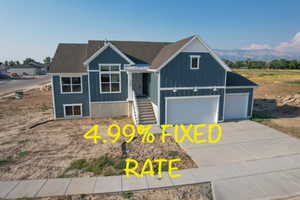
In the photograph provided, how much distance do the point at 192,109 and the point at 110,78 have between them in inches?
285

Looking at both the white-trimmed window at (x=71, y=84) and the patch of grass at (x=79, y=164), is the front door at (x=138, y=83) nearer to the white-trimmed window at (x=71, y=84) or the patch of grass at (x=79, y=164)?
the white-trimmed window at (x=71, y=84)

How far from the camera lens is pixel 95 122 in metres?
13.7

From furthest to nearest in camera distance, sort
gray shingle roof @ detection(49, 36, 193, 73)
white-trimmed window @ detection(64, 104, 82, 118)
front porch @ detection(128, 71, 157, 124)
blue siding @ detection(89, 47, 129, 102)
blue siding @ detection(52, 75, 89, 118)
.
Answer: white-trimmed window @ detection(64, 104, 82, 118)
gray shingle roof @ detection(49, 36, 193, 73)
blue siding @ detection(52, 75, 89, 118)
blue siding @ detection(89, 47, 129, 102)
front porch @ detection(128, 71, 157, 124)

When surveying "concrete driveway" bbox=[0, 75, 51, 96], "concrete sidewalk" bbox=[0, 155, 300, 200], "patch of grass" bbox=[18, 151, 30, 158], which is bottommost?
"concrete sidewalk" bbox=[0, 155, 300, 200]

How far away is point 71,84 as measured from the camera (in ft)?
47.1

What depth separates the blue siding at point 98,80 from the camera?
45.9ft

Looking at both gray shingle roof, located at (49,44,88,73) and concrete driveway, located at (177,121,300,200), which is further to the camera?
gray shingle roof, located at (49,44,88,73)

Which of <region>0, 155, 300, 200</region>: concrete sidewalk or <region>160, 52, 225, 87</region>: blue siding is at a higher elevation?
<region>160, 52, 225, 87</region>: blue siding

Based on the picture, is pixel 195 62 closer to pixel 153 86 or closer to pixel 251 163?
pixel 153 86

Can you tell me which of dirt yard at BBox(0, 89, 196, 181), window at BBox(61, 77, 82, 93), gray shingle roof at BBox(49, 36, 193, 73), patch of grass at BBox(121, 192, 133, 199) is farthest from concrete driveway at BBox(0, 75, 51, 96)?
patch of grass at BBox(121, 192, 133, 199)

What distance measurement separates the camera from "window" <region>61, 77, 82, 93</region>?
14.2 meters

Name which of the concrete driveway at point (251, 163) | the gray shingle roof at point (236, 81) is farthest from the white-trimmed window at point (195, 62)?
the concrete driveway at point (251, 163)

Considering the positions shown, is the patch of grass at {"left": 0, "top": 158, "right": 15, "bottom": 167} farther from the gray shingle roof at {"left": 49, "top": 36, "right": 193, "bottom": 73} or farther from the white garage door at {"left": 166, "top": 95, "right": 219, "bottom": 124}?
the white garage door at {"left": 166, "top": 95, "right": 219, "bottom": 124}

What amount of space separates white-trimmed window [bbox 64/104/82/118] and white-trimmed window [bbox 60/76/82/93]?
1281 millimetres
